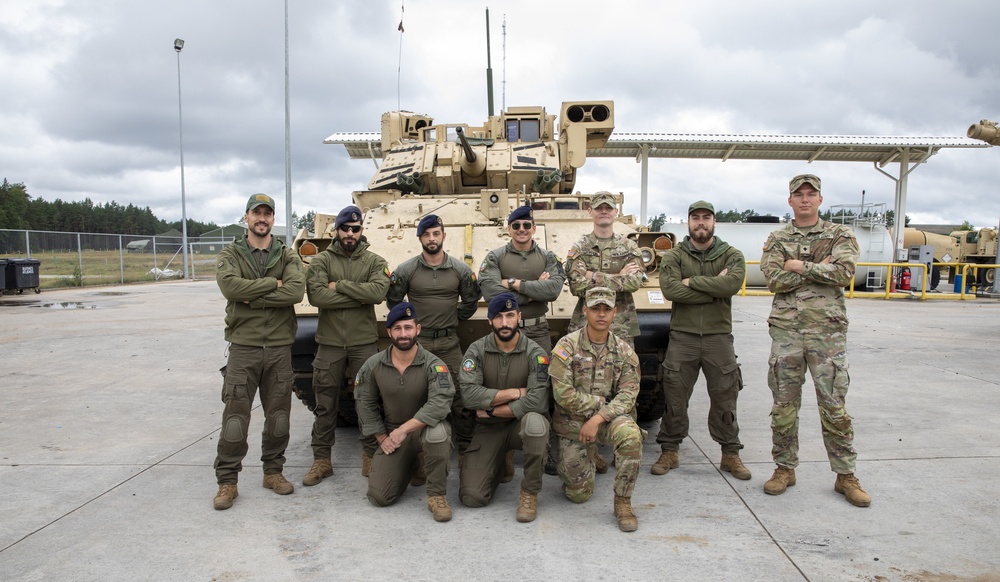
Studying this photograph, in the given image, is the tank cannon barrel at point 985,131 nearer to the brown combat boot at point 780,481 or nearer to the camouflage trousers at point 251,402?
the brown combat boot at point 780,481

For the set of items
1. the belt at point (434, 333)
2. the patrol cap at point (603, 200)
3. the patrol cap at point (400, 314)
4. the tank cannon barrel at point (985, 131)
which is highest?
the tank cannon barrel at point (985, 131)

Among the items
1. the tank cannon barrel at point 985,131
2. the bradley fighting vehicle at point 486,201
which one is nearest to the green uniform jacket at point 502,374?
the bradley fighting vehicle at point 486,201

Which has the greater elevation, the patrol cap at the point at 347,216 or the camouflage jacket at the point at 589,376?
the patrol cap at the point at 347,216

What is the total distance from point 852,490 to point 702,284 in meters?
1.56

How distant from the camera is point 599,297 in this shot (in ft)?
13.7

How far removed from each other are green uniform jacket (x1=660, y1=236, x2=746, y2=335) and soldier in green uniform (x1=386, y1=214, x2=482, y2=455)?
146 cm

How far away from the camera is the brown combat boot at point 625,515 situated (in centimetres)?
382

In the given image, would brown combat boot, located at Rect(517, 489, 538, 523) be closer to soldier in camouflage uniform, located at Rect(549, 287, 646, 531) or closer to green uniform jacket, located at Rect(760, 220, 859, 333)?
soldier in camouflage uniform, located at Rect(549, 287, 646, 531)

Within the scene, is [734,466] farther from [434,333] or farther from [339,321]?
[339,321]

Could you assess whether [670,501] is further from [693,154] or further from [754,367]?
[693,154]

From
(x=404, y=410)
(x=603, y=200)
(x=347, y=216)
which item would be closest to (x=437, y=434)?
(x=404, y=410)

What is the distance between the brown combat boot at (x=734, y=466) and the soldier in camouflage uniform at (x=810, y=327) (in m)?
0.21

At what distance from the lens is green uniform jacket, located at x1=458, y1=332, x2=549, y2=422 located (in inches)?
167

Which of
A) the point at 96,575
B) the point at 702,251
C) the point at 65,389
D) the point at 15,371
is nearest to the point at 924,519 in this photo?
the point at 702,251
